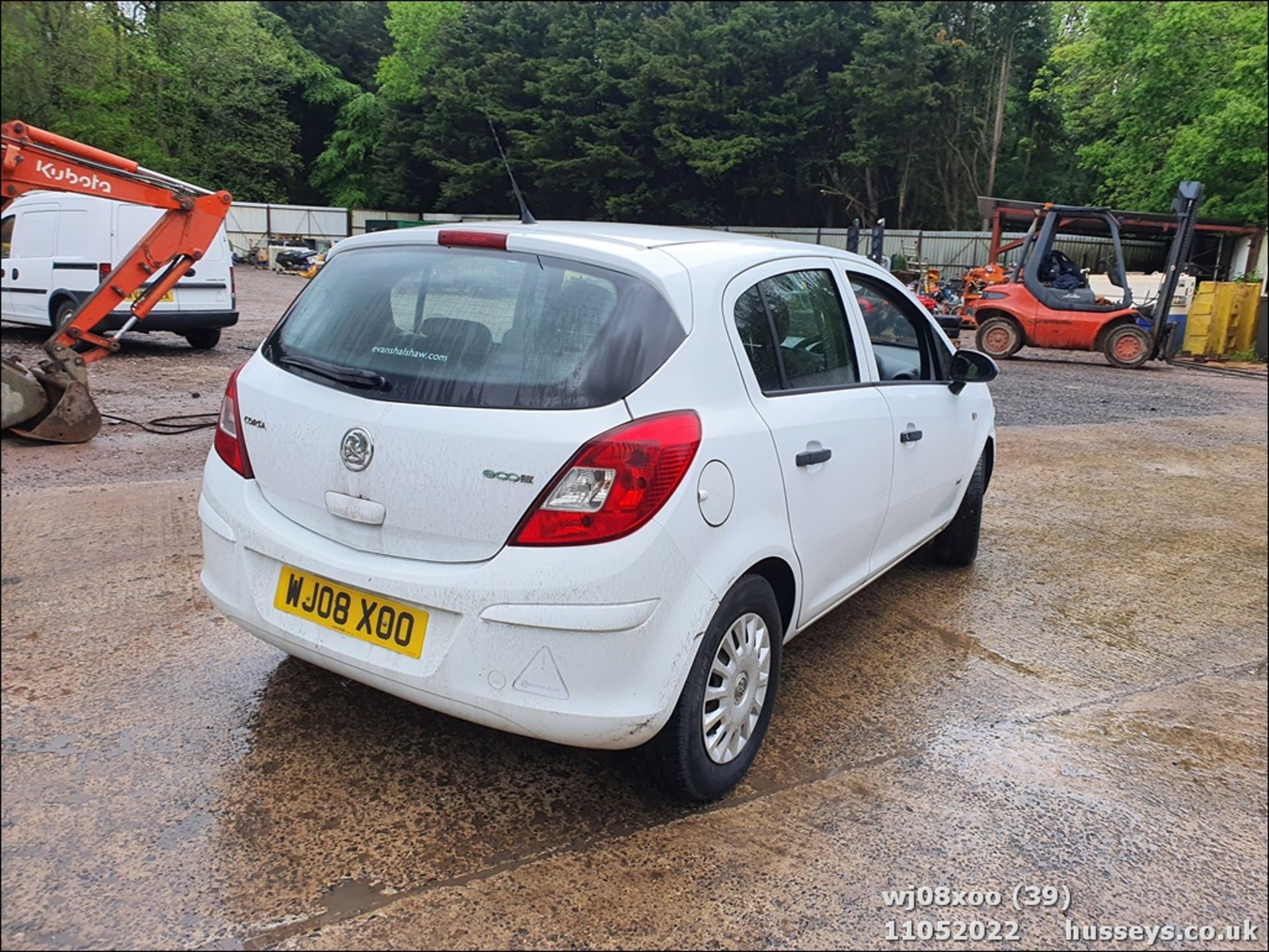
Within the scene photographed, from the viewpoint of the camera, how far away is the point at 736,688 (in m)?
2.63

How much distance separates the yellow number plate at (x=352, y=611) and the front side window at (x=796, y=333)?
4.01ft

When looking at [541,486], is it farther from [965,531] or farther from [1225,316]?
[1225,316]

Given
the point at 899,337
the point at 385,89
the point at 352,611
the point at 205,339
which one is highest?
the point at 385,89

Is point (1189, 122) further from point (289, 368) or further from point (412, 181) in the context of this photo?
point (289, 368)

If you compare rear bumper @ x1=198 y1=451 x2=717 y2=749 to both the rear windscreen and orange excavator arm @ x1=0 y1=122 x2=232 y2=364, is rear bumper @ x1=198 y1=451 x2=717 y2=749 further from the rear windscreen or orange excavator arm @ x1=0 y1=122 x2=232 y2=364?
orange excavator arm @ x1=0 y1=122 x2=232 y2=364

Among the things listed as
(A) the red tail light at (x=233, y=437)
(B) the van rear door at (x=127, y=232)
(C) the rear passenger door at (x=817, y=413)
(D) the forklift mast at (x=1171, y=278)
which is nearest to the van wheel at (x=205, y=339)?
(B) the van rear door at (x=127, y=232)

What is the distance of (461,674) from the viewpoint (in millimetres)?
2191

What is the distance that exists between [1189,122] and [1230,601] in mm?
2129

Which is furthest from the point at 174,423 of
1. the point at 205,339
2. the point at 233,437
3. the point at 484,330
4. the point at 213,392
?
the point at 484,330

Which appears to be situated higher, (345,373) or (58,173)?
(58,173)

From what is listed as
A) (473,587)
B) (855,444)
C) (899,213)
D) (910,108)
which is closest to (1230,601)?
(855,444)

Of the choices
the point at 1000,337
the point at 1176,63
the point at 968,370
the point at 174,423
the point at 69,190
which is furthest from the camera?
the point at 1000,337

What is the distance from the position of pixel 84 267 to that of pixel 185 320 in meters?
4.85

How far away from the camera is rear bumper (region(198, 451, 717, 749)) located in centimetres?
215
